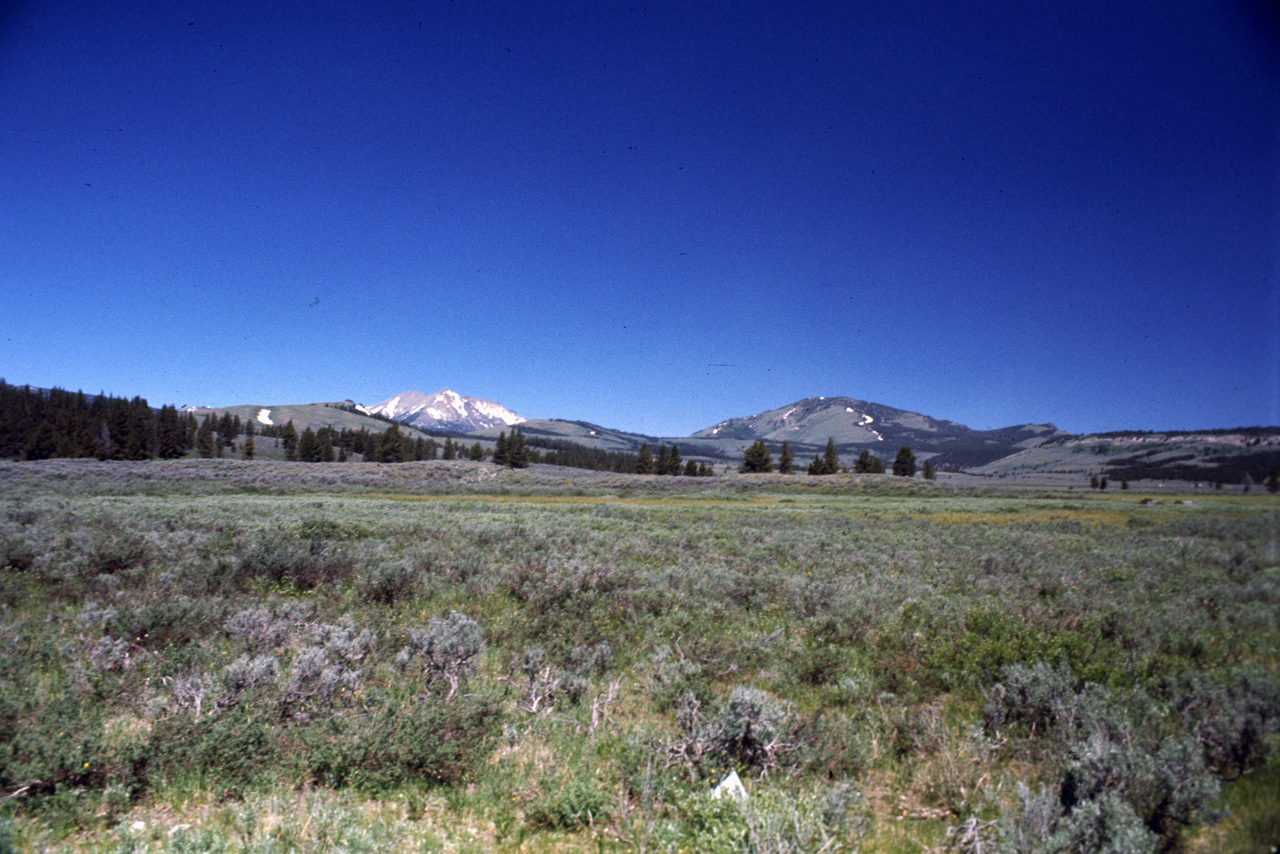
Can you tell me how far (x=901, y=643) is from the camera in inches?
282

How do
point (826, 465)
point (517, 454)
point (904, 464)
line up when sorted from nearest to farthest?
point (826, 465), point (904, 464), point (517, 454)

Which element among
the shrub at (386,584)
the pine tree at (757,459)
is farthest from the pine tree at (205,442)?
the shrub at (386,584)

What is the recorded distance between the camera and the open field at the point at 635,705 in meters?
3.43

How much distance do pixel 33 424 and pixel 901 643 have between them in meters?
109

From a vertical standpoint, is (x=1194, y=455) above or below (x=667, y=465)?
above

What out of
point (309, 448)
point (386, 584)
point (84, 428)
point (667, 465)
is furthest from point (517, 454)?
point (386, 584)

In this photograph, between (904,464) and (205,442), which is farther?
(205,442)

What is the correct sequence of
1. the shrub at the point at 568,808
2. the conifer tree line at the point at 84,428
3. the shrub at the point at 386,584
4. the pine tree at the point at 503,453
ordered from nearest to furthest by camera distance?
the shrub at the point at 568,808, the shrub at the point at 386,584, the conifer tree line at the point at 84,428, the pine tree at the point at 503,453

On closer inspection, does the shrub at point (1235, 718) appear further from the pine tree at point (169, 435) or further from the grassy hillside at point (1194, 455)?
the pine tree at point (169, 435)

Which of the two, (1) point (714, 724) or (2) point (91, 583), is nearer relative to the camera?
(1) point (714, 724)

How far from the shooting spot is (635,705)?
5.65 meters

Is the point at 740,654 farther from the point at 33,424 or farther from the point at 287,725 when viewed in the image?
the point at 33,424

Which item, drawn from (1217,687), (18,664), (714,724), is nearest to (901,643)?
(1217,687)

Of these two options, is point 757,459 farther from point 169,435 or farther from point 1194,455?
point 169,435
